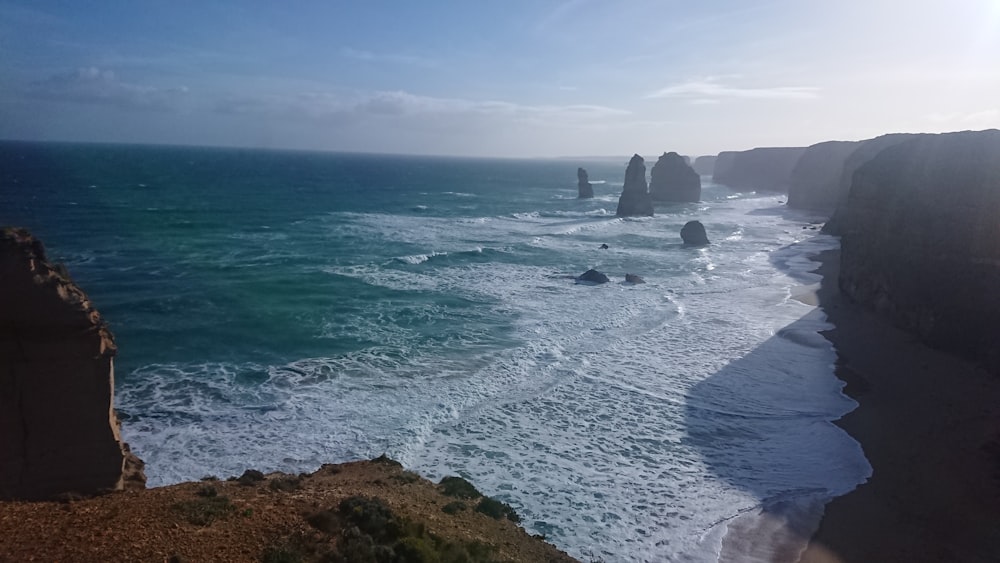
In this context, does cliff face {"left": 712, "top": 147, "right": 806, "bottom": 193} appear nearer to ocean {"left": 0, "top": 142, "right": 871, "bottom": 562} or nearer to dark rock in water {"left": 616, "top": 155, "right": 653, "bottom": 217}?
dark rock in water {"left": 616, "top": 155, "right": 653, "bottom": 217}

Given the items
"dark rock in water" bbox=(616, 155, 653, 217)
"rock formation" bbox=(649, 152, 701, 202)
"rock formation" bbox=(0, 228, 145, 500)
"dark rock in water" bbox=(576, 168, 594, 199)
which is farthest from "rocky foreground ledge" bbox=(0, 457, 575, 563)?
"dark rock in water" bbox=(576, 168, 594, 199)

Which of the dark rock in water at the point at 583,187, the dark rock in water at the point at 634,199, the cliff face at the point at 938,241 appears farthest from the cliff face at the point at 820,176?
the cliff face at the point at 938,241

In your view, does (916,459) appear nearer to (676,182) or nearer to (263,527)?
(263,527)

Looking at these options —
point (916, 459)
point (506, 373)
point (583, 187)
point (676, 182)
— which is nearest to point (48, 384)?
point (506, 373)

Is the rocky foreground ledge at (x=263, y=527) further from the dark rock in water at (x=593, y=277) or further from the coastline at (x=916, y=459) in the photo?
the dark rock in water at (x=593, y=277)

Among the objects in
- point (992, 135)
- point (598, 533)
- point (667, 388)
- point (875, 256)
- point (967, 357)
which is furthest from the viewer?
point (875, 256)

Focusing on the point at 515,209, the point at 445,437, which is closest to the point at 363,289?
the point at 445,437

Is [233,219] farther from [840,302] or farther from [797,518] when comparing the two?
[797,518]
